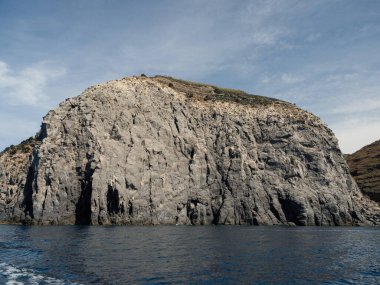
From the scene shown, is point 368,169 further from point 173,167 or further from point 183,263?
point 183,263

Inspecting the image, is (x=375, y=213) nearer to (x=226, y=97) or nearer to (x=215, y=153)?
(x=215, y=153)

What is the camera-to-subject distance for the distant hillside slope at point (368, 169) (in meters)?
134

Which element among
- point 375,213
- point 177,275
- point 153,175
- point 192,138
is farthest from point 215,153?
point 177,275

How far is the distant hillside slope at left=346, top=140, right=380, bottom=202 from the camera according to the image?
134 m

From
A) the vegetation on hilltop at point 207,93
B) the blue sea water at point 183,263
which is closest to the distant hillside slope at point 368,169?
the vegetation on hilltop at point 207,93

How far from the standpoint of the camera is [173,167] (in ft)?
310

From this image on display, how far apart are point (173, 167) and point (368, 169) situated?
94.5 m

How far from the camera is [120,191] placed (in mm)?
82938

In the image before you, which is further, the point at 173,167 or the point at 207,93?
the point at 207,93

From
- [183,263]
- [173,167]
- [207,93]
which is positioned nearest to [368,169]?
[207,93]

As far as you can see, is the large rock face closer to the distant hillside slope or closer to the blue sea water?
the distant hillside slope

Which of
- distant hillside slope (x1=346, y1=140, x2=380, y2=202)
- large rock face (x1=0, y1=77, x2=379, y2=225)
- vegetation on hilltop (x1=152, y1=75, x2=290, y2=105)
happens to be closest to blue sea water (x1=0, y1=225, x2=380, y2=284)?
large rock face (x1=0, y1=77, x2=379, y2=225)

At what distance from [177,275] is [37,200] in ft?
209

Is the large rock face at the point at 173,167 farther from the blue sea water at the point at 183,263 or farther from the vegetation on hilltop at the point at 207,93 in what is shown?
the blue sea water at the point at 183,263
